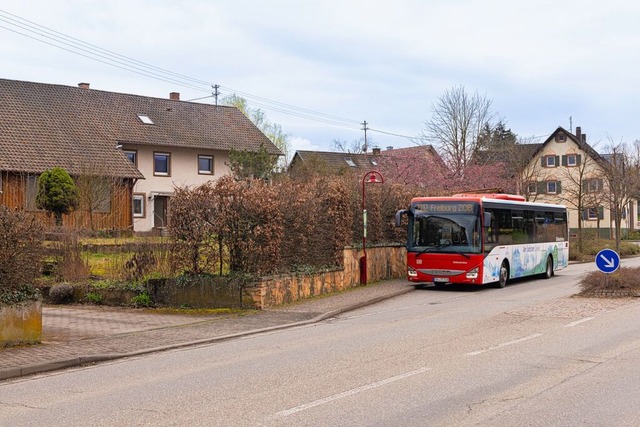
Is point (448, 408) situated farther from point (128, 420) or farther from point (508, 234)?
point (508, 234)

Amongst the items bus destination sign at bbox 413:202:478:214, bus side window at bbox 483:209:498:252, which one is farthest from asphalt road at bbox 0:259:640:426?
bus destination sign at bbox 413:202:478:214

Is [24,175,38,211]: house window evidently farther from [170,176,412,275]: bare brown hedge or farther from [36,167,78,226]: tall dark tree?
[170,176,412,275]: bare brown hedge

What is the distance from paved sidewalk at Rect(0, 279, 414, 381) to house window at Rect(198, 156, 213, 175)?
31270 millimetres

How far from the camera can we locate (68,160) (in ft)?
133

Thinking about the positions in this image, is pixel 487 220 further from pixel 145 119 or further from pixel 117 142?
pixel 145 119

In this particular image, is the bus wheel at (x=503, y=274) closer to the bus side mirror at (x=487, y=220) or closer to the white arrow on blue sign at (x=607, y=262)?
the bus side mirror at (x=487, y=220)

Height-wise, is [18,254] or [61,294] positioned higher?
[18,254]

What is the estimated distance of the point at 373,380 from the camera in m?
8.94

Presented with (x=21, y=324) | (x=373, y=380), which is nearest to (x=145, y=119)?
(x=21, y=324)

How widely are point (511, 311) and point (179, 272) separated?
773cm

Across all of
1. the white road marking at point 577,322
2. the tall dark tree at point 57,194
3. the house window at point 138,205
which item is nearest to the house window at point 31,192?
the tall dark tree at point 57,194

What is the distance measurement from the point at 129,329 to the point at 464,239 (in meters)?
11.1

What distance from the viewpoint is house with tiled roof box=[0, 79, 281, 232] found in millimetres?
38062

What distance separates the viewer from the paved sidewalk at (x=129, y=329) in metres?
11.2
